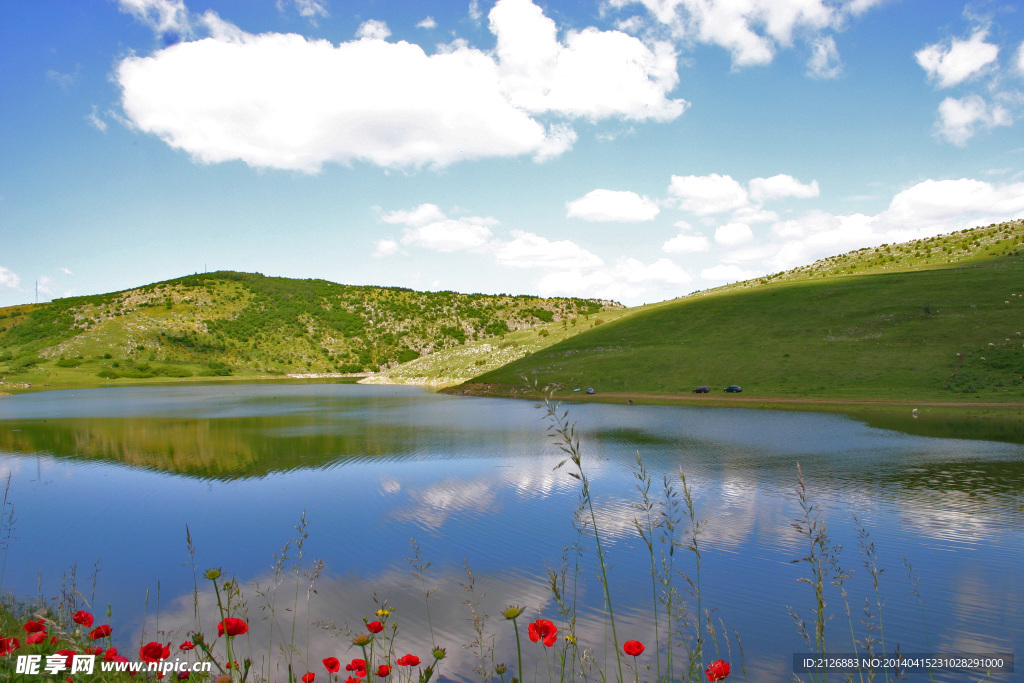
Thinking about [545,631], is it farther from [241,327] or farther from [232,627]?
[241,327]

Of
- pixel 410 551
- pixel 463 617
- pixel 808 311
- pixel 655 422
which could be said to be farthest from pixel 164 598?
pixel 808 311

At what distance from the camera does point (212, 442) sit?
25609 mm

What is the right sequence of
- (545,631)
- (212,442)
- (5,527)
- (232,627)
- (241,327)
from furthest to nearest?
1. (241,327)
2. (212,442)
3. (5,527)
4. (545,631)
5. (232,627)

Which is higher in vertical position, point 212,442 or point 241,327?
point 241,327

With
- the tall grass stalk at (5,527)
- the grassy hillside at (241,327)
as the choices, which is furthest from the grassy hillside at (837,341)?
the tall grass stalk at (5,527)

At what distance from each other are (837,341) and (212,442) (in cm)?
4361

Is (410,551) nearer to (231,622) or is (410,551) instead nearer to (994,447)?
(231,622)

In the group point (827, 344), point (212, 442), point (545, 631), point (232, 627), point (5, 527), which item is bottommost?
point (5, 527)

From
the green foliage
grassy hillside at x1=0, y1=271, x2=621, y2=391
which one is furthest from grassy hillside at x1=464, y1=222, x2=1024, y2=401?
grassy hillside at x1=0, y1=271, x2=621, y2=391

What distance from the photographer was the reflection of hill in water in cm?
2055

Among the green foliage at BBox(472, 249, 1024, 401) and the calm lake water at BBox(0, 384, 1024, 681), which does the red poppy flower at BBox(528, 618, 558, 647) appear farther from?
the green foliage at BBox(472, 249, 1024, 401)

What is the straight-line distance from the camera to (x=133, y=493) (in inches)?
642

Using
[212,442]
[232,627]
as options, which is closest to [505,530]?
[232,627]

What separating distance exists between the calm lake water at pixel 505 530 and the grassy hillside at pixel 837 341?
567 inches
